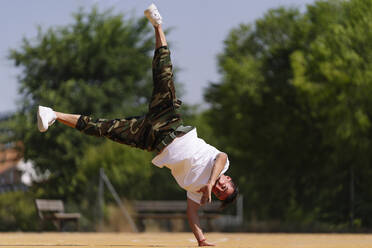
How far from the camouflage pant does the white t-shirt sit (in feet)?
0.57

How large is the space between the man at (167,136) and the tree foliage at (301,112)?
1122 cm

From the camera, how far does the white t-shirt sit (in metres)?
6.48

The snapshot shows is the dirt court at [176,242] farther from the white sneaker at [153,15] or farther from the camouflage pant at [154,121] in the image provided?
the white sneaker at [153,15]

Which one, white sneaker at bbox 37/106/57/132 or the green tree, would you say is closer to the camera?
white sneaker at bbox 37/106/57/132

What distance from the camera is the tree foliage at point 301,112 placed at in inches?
689

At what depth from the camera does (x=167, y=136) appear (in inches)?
260

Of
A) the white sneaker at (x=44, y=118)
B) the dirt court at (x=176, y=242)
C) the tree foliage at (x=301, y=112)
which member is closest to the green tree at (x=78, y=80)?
the tree foliage at (x=301, y=112)

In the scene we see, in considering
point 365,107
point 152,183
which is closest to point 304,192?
point 365,107

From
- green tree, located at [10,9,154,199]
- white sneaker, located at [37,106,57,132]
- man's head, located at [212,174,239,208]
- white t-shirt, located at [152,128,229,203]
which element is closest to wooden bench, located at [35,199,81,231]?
green tree, located at [10,9,154,199]

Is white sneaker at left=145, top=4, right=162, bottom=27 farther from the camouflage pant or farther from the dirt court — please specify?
the dirt court

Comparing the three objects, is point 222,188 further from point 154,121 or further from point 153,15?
point 153,15

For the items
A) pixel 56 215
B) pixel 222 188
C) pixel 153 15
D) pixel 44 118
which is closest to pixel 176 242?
pixel 222 188

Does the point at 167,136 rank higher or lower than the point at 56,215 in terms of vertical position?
higher

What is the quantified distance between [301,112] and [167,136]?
13778 millimetres
